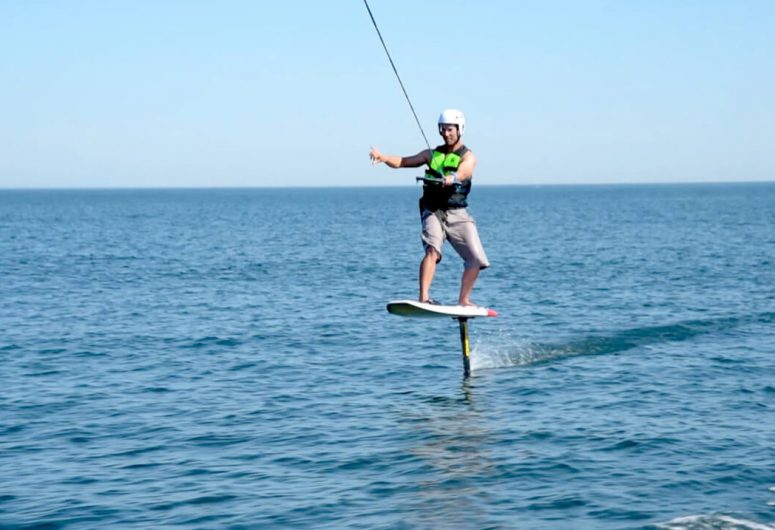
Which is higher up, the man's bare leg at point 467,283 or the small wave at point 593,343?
the man's bare leg at point 467,283

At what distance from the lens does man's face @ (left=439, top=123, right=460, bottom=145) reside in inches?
730

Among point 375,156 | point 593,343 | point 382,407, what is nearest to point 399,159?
point 375,156

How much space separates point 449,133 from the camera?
1856cm

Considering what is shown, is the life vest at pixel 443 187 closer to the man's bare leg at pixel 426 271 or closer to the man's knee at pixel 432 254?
the man's knee at pixel 432 254

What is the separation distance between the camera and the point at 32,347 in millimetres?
31891

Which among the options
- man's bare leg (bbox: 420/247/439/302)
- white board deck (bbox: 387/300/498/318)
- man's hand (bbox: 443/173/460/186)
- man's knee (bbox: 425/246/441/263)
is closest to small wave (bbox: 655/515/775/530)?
white board deck (bbox: 387/300/498/318)

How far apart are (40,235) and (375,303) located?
66547 mm

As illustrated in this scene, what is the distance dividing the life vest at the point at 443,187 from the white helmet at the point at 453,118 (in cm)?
45

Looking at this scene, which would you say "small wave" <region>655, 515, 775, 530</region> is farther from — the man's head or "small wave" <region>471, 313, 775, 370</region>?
"small wave" <region>471, 313, 775, 370</region>

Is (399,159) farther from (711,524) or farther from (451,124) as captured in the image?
(711,524)

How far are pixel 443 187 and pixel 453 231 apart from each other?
0.92m

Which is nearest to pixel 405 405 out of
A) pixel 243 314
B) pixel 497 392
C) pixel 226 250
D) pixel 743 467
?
pixel 497 392

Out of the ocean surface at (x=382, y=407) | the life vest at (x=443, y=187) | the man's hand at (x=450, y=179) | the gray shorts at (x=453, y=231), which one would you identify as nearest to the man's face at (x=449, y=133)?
the life vest at (x=443, y=187)

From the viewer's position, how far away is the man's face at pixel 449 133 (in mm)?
18547
